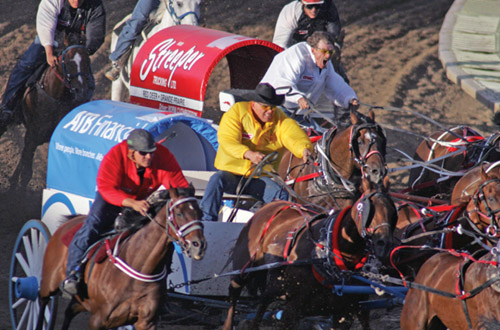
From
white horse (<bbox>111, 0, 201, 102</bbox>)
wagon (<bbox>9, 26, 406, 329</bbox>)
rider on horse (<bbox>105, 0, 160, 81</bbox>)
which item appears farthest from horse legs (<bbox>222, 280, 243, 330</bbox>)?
rider on horse (<bbox>105, 0, 160, 81</bbox>)

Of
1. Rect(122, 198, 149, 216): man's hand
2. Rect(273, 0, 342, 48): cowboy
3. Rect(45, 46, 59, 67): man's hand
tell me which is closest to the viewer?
Rect(122, 198, 149, 216): man's hand

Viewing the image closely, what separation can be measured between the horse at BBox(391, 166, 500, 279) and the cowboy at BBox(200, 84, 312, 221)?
152cm

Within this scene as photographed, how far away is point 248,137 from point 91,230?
211 centimetres

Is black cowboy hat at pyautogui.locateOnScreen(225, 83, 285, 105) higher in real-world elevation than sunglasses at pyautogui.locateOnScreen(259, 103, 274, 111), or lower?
higher

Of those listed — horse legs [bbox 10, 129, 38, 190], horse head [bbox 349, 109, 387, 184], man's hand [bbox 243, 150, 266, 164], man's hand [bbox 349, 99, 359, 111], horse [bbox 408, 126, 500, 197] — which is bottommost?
horse legs [bbox 10, 129, 38, 190]

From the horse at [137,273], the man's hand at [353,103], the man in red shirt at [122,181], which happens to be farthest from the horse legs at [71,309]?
the man's hand at [353,103]

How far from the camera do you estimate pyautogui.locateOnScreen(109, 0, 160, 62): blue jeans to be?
44.4 feet

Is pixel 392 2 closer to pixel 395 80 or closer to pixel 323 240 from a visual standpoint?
pixel 395 80

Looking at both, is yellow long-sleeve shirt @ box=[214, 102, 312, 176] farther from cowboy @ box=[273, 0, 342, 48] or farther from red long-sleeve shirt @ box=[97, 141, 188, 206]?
cowboy @ box=[273, 0, 342, 48]

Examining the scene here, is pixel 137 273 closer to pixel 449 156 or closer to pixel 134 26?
pixel 449 156

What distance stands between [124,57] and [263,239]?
6607 millimetres

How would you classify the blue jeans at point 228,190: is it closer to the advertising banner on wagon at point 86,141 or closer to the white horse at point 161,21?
the advertising banner on wagon at point 86,141

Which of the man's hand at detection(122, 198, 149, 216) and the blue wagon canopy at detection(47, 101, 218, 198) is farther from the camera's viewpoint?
the blue wagon canopy at detection(47, 101, 218, 198)

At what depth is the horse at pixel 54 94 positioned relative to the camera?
38.7 ft
